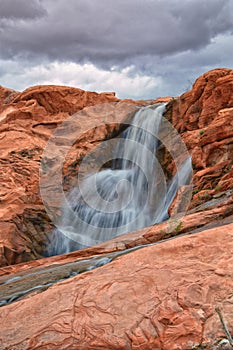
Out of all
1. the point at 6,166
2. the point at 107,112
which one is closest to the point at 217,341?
the point at 6,166

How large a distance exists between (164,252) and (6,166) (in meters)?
11.5

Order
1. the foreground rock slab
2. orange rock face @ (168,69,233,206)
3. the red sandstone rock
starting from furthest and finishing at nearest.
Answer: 1. the red sandstone rock
2. orange rock face @ (168,69,233,206)
3. the foreground rock slab

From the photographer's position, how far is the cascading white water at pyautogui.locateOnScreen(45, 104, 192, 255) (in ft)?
40.1

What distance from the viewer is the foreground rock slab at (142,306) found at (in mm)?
3303

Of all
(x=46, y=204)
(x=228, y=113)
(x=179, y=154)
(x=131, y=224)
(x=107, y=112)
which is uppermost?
(x=107, y=112)

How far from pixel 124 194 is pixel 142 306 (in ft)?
33.9

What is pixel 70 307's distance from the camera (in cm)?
392

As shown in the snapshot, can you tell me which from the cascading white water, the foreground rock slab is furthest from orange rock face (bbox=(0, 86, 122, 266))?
the foreground rock slab

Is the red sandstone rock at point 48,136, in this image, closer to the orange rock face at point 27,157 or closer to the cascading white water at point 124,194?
the orange rock face at point 27,157

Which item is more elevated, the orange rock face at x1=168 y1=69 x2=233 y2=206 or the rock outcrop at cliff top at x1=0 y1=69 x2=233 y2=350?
the orange rock face at x1=168 y1=69 x2=233 y2=206

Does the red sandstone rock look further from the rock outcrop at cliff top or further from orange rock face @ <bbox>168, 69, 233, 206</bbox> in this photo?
→ the rock outcrop at cliff top

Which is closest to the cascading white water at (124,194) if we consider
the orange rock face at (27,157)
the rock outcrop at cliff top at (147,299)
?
the orange rock face at (27,157)

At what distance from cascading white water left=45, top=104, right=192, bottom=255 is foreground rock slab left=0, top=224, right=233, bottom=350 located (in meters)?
6.60

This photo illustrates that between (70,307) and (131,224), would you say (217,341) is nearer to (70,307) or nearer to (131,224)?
(70,307)
